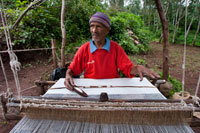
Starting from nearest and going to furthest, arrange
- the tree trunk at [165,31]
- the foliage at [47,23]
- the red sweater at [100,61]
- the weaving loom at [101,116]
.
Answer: the weaving loom at [101,116], the red sweater at [100,61], the tree trunk at [165,31], the foliage at [47,23]

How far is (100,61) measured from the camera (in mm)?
1798

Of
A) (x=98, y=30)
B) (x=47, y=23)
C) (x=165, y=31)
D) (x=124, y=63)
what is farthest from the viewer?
(x=47, y=23)

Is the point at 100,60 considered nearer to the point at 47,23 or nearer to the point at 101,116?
the point at 101,116

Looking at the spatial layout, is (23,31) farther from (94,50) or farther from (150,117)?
(150,117)

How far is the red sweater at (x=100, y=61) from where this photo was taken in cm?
178

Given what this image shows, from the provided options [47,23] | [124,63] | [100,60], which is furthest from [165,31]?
[47,23]

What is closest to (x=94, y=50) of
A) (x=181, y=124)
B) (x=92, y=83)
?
(x=92, y=83)

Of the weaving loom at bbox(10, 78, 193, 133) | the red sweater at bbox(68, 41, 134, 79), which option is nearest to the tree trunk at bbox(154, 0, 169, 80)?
the red sweater at bbox(68, 41, 134, 79)

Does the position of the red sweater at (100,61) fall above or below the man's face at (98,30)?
below

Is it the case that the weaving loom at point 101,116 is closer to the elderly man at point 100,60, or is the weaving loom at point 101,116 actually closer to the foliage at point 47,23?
the elderly man at point 100,60

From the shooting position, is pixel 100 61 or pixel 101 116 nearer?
pixel 101 116

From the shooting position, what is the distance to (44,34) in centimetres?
568

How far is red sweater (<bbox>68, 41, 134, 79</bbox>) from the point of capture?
178cm

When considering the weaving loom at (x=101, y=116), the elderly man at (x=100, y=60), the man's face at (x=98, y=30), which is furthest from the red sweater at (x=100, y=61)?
the weaving loom at (x=101, y=116)
